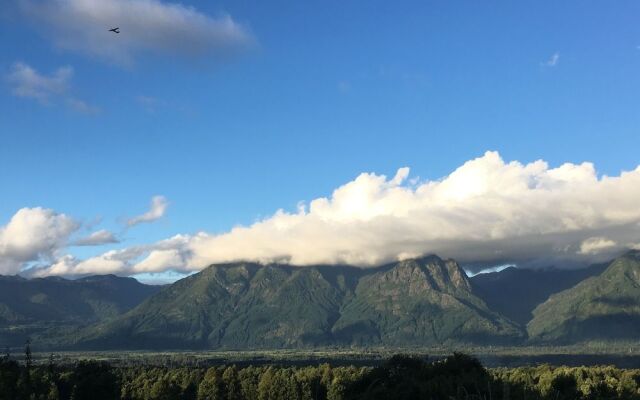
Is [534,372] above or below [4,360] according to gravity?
below

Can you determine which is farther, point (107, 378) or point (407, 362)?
point (107, 378)

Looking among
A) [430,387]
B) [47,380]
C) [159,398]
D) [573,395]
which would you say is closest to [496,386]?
[430,387]

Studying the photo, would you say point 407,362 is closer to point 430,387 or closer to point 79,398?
point 430,387

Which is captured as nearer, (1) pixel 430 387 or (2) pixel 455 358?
(1) pixel 430 387

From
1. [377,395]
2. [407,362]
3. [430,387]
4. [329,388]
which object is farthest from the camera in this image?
[329,388]

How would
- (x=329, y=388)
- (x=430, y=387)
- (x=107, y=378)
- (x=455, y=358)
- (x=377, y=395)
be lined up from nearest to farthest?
1. (x=430, y=387)
2. (x=377, y=395)
3. (x=455, y=358)
4. (x=107, y=378)
5. (x=329, y=388)

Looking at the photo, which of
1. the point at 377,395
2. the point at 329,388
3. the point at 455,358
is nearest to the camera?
the point at 377,395

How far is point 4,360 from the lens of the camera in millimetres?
188375

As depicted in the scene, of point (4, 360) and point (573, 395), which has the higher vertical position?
point (4, 360)

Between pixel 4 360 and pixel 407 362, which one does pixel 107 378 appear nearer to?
pixel 4 360

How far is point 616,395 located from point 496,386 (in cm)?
3629

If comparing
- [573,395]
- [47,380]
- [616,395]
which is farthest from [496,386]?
[47,380]

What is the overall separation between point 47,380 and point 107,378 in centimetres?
3054

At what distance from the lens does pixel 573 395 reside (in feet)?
461
